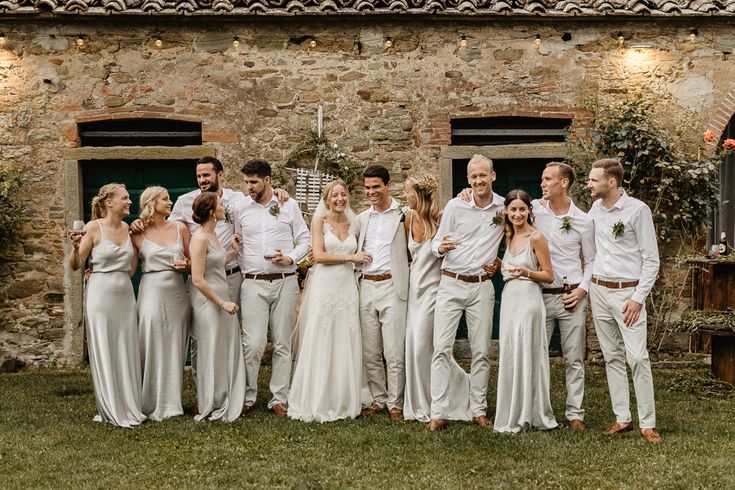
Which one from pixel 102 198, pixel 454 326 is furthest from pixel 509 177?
pixel 102 198

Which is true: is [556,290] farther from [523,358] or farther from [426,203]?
[426,203]

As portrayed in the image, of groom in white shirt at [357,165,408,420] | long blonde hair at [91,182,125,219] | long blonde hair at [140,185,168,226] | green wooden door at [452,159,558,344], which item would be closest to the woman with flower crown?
groom in white shirt at [357,165,408,420]

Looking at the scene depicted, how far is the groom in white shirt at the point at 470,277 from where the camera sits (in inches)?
254

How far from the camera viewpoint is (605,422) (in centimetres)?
670

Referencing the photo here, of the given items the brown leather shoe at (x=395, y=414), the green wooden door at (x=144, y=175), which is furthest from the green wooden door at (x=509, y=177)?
the brown leather shoe at (x=395, y=414)

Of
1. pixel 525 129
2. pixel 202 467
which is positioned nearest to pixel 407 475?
pixel 202 467

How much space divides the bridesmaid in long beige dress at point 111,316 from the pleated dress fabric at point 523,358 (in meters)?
2.68

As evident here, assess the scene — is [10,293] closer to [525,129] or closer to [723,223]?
[525,129]

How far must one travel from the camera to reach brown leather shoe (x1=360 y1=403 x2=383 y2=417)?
6.88 m

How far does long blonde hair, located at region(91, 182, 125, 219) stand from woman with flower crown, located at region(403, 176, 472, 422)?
86.1 inches

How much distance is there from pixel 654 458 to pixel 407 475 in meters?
1.58

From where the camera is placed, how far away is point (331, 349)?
6820mm

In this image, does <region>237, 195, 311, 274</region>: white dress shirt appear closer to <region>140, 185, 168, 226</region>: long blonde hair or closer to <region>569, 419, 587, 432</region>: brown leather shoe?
<region>140, 185, 168, 226</region>: long blonde hair

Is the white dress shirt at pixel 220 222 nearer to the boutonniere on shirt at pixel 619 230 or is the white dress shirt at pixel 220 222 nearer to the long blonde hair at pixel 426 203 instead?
the long blonde hair at pixel 426 203
